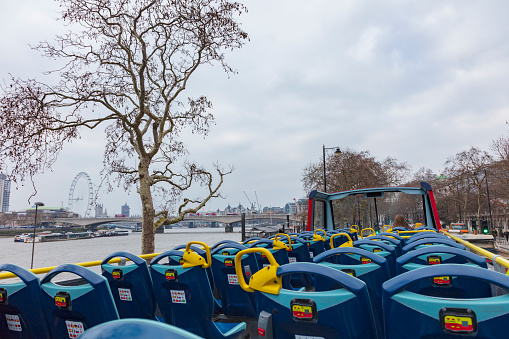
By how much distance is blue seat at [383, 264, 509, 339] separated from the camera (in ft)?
4.62

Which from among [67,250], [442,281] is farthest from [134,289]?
[67,250]

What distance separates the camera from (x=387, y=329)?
1.66 meters

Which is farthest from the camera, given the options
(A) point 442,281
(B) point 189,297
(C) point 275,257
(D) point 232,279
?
(C) point 275,257

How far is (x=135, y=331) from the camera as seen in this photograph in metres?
Result: 0.92

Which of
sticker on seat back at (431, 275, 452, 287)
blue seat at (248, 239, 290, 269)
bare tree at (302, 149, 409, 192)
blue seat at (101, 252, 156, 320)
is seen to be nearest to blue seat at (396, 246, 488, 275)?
sticker on seat back at (431, 275, 452, 287)

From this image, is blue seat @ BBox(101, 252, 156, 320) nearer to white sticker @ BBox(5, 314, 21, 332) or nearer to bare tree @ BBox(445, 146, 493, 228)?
white sticker @ BBox(5, 314, 21, 332)

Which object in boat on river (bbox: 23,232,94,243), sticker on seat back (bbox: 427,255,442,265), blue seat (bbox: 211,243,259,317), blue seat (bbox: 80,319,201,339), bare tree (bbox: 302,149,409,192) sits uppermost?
bare tree (bbox: 302,149,409,192)

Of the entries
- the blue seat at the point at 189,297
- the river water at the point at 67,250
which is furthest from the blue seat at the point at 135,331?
the river water at the point at 67,250

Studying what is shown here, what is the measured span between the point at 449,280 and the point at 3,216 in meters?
37.6

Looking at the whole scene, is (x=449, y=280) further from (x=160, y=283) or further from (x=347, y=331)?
(x=160, y=283)

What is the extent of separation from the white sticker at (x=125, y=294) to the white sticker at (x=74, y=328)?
41.6 inches

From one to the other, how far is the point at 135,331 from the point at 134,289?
2.68m

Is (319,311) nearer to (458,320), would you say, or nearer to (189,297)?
(458,320)

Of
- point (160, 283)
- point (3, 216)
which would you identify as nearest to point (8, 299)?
point (160, 283)
